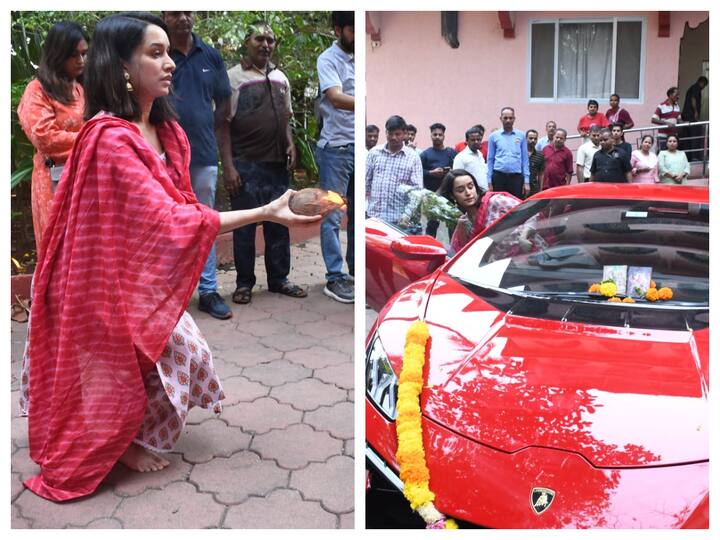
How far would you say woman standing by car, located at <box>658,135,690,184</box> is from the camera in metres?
1.96

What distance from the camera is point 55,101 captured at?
9.70ft

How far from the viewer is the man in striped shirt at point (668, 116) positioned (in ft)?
6.44

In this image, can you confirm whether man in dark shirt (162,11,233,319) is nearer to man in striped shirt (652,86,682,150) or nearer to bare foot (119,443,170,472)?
bare foot (119,443,170,472)

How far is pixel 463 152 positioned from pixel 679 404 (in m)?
0.81

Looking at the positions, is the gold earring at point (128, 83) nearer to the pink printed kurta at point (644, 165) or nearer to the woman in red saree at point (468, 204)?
the woman in red saree at point (468, 204)

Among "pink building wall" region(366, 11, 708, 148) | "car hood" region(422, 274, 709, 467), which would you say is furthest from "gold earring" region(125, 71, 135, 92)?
Result: "car hood" region(422, 274, 709, 467)

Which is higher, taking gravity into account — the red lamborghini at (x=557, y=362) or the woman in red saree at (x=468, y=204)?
the woman in red saree at (x=468, y=204)

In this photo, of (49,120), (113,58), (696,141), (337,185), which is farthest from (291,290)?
(696,141)

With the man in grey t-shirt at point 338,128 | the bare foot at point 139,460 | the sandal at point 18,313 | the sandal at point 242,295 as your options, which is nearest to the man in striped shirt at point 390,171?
the man in grey t-shirt at point 338,128

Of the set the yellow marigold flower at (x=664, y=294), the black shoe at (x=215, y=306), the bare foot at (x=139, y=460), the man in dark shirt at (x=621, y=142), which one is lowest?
the bare foot at (x=139, y=460)

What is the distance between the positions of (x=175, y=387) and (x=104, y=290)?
351 millimetres

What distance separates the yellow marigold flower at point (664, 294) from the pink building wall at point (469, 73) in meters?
0.45

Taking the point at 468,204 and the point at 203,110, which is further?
the point at 203,110

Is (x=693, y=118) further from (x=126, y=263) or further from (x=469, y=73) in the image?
(x=126, y=263)
